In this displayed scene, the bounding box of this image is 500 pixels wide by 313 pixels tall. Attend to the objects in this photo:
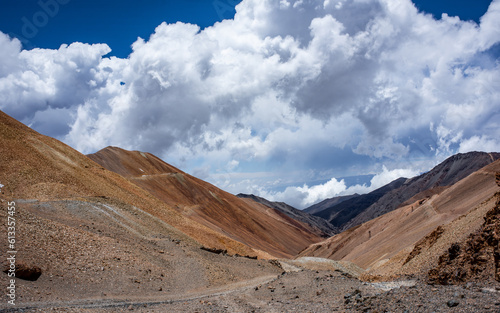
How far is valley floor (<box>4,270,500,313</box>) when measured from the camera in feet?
35.6

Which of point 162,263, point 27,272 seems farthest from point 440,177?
point 27,272

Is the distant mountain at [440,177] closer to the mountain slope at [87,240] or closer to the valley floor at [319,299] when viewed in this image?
the mountain slope at [87,240]

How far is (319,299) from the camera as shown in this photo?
1630cm

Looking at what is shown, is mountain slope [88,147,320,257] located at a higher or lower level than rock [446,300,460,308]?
higher

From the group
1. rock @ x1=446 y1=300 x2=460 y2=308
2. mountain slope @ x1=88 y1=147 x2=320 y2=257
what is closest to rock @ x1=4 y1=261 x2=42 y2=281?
rock @ x1=446 y1=300 x2=460 y2=308

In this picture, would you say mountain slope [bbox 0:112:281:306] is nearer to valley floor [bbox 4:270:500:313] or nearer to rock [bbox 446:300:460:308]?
valley floor [bbox 4:270:500:313]

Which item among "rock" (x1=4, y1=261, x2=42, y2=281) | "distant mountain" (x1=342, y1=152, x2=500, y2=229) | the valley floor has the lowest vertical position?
the valley floor

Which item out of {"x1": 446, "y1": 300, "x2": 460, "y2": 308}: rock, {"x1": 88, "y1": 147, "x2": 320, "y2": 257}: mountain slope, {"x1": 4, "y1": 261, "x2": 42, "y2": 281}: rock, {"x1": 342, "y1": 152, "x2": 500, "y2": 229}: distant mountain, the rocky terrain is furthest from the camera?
{"x1": 342, "y1": 152, "x2": 500, "y2": 229}: distant mountain

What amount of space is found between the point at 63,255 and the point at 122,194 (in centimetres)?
2452

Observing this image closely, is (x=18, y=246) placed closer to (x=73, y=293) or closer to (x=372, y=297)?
(x=73, y=293)

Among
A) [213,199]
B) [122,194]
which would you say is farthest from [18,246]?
[213,199]

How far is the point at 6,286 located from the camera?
45.1ft

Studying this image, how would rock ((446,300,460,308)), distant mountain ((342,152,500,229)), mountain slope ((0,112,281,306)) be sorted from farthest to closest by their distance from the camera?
distant mountain ((342,152,500,229)) < mountain slope ((0,112,281,306)) < rock ((446,300,460,308))

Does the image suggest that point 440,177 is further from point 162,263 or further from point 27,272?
point 27,272
